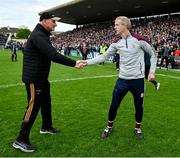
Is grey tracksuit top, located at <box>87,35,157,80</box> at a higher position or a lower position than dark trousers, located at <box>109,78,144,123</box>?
higher

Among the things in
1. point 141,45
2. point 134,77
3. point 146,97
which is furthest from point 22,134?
point 146,97

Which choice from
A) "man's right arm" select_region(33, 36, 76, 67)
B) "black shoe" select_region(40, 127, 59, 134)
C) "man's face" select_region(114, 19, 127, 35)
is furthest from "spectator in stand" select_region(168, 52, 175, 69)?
"man's right arm" select_region(33, 36, 76, 67)

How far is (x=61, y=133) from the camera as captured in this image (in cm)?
668

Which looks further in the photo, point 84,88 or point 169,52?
point 169,52

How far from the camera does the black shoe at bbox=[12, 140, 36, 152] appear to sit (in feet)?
18.3

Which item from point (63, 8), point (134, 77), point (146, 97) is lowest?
point (146, 97)

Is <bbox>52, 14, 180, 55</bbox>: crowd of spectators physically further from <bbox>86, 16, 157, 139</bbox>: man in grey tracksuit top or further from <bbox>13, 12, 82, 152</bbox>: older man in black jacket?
<bbox>13, 12, 82, 152</bbox>: older man in black jacket

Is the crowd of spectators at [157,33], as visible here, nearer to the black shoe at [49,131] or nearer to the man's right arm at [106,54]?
the man's right arm at [106,54]

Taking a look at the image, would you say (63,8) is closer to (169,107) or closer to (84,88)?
(84,88)

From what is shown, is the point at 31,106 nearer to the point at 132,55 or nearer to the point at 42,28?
the point at 42,28

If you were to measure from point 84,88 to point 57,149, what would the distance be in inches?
286

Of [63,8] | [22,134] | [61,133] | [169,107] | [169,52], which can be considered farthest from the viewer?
[63,8]

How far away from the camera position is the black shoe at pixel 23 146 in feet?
18.3

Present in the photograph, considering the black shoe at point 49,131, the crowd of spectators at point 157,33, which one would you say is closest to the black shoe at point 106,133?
the black shoe at point 49,131
